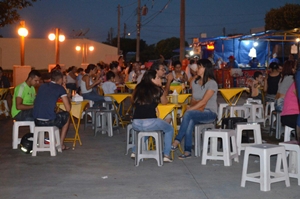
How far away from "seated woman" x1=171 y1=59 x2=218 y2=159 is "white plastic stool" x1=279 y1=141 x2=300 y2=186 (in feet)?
6.43

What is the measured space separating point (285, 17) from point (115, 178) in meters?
32.8

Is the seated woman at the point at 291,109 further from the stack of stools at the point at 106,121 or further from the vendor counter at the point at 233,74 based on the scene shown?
the vendor counter at the point at 233,74

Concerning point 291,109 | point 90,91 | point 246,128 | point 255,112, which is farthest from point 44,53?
point 291,109

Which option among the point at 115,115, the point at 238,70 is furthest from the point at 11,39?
the point at 115,115

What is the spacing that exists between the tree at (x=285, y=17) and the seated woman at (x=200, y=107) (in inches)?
1168

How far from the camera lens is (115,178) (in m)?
7.21

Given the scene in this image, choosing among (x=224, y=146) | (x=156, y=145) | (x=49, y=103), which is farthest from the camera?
(x=49, y=103)

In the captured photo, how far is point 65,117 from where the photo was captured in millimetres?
9125

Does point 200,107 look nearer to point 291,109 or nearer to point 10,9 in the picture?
point 291,109

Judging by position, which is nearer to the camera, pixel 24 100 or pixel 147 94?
pixel 147 94

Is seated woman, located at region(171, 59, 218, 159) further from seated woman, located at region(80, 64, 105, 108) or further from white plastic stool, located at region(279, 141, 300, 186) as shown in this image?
seated woman, located at region(80, 64, 105, 108)

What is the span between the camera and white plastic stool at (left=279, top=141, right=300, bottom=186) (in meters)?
6.89

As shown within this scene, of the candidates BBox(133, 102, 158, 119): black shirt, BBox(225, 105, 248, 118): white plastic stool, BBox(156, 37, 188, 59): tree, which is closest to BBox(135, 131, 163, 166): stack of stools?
BBox(133, 102, 158, 119): black shirt

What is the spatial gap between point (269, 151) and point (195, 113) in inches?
91.1
